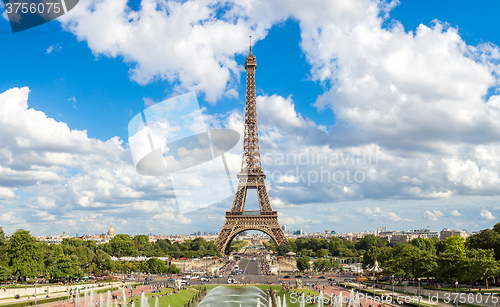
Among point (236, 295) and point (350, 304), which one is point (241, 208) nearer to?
point (236, 295)

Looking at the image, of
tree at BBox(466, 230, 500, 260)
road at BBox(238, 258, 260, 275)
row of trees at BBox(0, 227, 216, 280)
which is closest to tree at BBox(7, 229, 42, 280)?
row of trees at BBox(0, 227, 216, 280)

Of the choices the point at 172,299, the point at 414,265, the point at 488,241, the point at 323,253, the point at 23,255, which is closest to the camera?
the point at 172,299

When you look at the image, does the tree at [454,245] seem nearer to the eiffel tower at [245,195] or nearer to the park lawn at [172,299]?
the eiffel tower at [245,195]

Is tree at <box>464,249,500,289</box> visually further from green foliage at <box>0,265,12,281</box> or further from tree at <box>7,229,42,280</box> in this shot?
tree at <box>7,229,42,280</box>

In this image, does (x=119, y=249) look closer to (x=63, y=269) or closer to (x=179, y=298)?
(x=63, y=269)

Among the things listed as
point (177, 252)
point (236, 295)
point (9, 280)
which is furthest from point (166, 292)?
point (177, 252)

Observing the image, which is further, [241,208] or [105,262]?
[241,208]

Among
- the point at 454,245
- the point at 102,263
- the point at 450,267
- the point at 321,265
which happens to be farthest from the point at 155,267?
the point at 454,245
